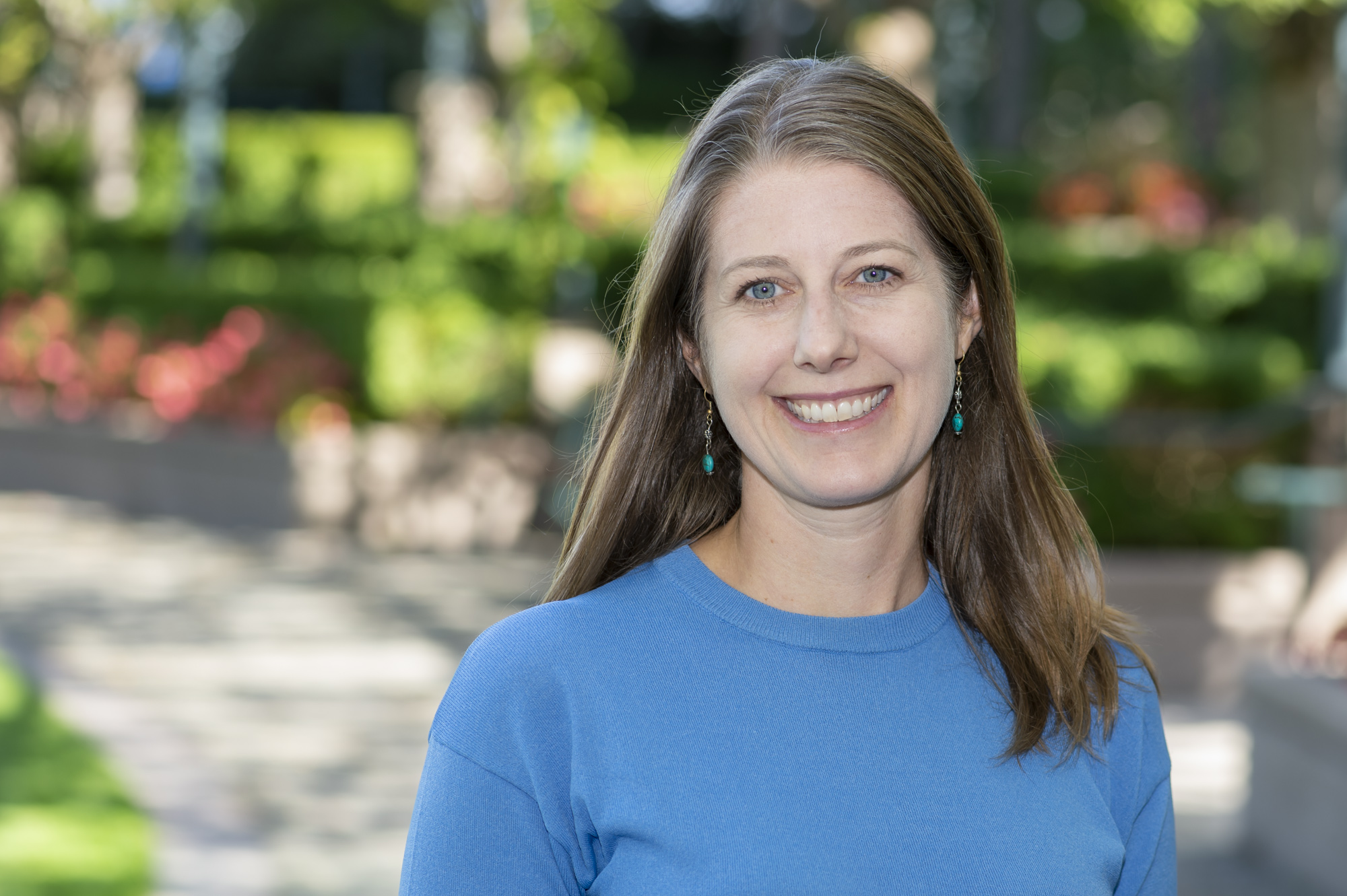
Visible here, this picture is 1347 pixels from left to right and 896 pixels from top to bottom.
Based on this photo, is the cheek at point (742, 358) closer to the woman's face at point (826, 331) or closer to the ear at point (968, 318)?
the woman's face at point (826, 331)

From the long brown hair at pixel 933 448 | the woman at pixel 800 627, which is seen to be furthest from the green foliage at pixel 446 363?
the woman at pixel 800 627

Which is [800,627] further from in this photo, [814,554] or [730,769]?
[730,769]

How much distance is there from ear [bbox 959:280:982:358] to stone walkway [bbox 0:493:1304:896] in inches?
37.7

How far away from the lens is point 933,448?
7.70 ft

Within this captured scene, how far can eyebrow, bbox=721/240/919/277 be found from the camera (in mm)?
1919

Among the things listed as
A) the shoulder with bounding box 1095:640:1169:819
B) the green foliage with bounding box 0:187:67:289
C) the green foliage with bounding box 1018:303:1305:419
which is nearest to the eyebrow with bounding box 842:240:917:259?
the shoulder with bounding box 1095:640:1169:819

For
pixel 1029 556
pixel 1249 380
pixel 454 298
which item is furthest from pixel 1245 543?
pixel 1029 556

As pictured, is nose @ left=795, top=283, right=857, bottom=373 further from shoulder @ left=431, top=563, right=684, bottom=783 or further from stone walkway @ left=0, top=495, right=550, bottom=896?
stone walkway @ left=0, top=495, right=550, bottom=896

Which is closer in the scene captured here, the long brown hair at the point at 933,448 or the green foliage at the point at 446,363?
the long brown hair at the point at 933,448

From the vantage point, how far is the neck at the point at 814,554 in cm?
206

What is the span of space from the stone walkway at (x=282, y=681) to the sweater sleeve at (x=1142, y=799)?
108 centimetres

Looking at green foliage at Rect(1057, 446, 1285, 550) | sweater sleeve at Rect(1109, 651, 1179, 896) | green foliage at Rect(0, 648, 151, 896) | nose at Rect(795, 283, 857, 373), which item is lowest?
green foliage at Rect(0, 648, 151, 896)

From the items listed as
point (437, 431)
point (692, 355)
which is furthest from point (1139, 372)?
point (692, 355)

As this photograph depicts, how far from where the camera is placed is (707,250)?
201cm
